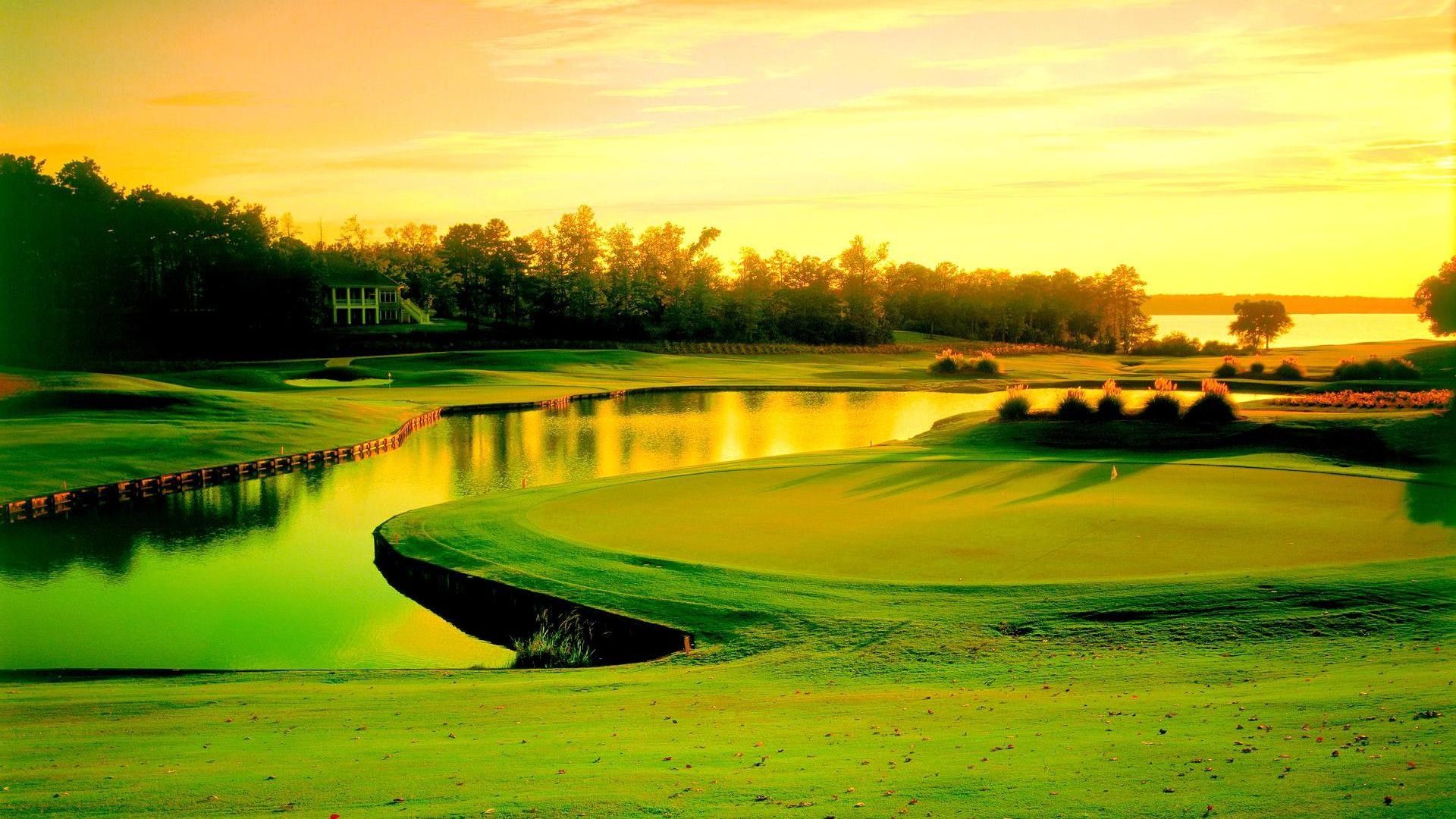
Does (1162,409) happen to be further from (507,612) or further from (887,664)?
(887,664)

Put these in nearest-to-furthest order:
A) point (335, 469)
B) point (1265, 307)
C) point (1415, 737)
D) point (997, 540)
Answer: point (1415, 737)
point (997, 540)
point (335, 469)
point (1265, 307)

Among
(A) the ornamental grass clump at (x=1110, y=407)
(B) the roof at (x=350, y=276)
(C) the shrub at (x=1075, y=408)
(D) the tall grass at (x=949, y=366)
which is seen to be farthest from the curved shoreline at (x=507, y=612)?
(B) the roof at (x=350, y=276)

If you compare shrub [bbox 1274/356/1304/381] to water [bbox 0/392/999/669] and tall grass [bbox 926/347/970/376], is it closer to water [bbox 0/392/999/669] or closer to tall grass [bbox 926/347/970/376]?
tall grass [bbox 926/347/970/376]

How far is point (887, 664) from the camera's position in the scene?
12.9 m

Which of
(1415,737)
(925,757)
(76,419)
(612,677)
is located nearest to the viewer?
(1415,737)

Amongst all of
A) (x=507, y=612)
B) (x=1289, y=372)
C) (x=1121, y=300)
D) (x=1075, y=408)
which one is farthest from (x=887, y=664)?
(x=1121, y=300)

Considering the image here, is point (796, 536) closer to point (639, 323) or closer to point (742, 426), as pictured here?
point (742, 426)

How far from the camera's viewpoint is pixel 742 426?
47.4m

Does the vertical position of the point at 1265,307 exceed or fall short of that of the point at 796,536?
it exceeds it

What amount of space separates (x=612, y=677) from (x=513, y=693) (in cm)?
145

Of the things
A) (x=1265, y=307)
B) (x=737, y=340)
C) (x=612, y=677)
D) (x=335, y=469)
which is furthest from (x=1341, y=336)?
(x=612, y=677)

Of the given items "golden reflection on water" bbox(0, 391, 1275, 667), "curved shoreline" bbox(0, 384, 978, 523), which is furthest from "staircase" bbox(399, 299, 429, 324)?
"golden reflection on water" bbox(0, 391, 1275, 667)

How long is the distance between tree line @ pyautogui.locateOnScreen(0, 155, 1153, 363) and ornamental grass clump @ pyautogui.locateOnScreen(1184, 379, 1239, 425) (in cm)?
7362

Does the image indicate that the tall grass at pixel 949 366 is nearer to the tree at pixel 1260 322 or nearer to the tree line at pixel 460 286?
the tree line at pixel 460 286
